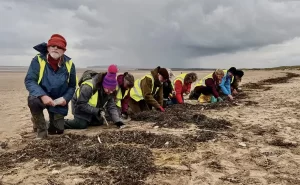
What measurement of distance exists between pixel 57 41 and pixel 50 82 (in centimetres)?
61

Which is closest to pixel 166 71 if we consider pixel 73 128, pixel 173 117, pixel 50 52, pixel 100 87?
pixel 173 117

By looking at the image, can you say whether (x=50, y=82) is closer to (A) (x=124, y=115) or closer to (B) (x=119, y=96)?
(B) (x=119, y=96)

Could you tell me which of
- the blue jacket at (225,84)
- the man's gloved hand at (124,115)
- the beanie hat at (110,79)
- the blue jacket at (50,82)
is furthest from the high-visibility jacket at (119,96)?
the blue jacket at (225,84)

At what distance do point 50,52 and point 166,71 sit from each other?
291 cm

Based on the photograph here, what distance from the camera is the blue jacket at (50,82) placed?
491cm

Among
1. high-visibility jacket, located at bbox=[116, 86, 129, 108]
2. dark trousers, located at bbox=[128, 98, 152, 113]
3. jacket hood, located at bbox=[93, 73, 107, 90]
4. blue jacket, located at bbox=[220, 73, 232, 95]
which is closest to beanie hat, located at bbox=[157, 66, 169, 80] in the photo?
dark trousers, located at bbox=[128, 98, 152, 113]

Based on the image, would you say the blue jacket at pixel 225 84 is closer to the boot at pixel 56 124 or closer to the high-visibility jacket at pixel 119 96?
the high-visibility jacket at pixel 119 96

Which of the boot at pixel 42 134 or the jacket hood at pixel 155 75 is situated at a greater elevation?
the jacket hood at pixel 155 75

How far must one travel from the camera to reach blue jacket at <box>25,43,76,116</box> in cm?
491

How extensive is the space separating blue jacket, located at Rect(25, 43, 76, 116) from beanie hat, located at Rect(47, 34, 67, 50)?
0.62 ft

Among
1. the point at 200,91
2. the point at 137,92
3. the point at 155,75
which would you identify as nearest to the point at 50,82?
the point at 137,92

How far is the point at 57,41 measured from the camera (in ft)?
16.1

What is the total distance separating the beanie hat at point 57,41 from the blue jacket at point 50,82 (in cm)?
19

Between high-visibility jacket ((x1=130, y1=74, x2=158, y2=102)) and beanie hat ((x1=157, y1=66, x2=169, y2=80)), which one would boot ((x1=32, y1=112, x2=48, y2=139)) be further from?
beanie hat ((x1=157, y1=66, x2=169, y2=80))
